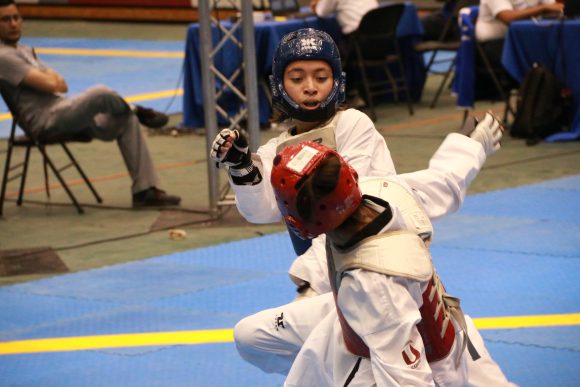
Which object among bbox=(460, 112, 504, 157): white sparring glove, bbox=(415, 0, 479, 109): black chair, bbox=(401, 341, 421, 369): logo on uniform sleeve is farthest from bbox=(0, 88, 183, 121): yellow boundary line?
bbox=(401, 341, 421, 369): logo on uniform sleeve

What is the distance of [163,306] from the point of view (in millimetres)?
7023

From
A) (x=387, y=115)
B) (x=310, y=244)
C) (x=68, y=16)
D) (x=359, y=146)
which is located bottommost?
(x=68, y=16)

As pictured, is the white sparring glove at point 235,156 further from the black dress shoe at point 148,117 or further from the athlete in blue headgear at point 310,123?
the black dress shoe at point 148,117

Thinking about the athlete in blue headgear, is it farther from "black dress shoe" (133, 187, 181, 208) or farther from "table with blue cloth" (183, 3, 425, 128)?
"table with blue cloth" (183, 3, 425, 128)

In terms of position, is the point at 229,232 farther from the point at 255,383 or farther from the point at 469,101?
the point at 469,101

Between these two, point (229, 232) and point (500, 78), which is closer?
point (229, 232)

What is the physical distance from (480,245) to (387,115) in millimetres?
5910

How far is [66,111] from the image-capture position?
942cm

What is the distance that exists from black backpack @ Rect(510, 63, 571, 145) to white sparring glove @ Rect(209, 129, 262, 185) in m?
7.92

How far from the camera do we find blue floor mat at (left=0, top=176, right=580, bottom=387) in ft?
19.1

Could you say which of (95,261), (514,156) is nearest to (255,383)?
(95,261)

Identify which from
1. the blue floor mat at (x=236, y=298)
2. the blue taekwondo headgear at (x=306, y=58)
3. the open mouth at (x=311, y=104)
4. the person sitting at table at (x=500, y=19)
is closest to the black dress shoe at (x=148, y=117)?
the blue floor mat at (x=236, y=298)

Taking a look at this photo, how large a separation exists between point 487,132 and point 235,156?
873 mm

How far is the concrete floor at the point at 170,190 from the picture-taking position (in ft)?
28.3
